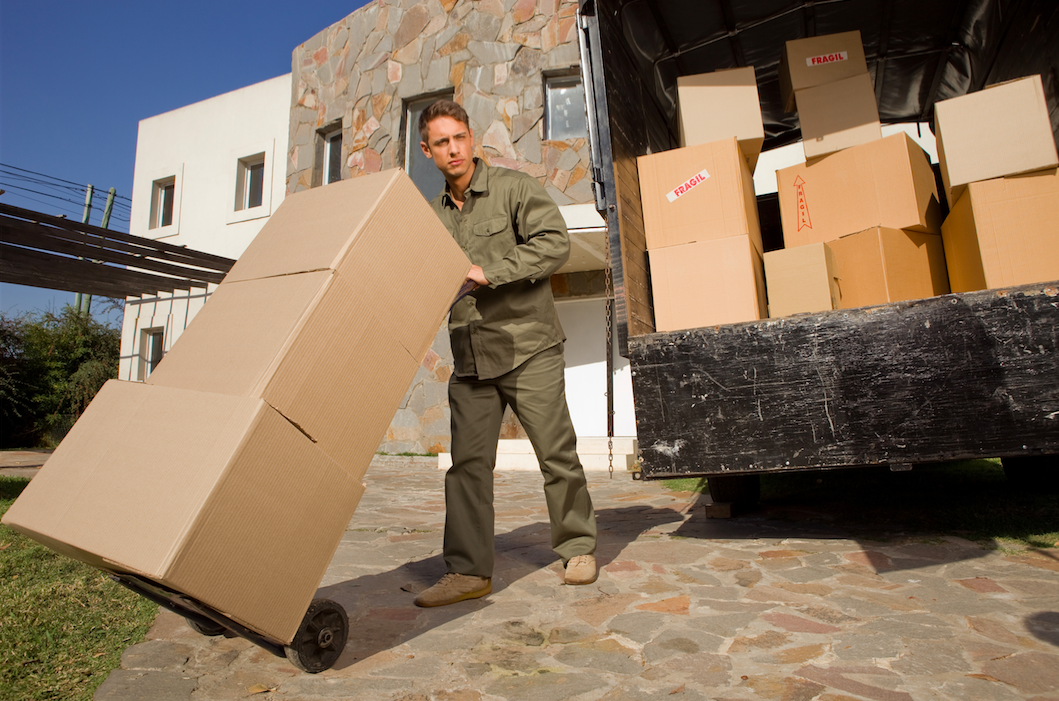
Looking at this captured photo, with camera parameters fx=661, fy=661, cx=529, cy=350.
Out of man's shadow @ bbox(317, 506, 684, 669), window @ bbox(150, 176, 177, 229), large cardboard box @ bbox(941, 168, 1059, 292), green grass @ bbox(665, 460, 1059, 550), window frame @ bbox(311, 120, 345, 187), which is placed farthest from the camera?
window @ bbox(150, 176, 177, 229)

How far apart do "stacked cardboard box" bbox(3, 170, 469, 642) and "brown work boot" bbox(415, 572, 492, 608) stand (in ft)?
2.65

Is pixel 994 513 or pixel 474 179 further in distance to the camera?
pixel 994 513

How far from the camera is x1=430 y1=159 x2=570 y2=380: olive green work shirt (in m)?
2.58

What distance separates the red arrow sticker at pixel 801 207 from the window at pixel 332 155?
394 inches

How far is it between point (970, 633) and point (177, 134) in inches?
648

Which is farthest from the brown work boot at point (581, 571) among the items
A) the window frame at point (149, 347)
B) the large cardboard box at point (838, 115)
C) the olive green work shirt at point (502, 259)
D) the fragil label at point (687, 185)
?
the window frame at point (149, 347)

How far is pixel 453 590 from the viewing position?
7.95 ft

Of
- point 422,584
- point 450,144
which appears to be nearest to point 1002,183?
point 450,144

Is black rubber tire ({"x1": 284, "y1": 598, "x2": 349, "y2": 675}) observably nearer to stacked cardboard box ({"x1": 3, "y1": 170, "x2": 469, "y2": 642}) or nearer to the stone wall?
stacked cardboard box ({"x1": 3, "y1": 170, "x2": 469, "y2": 642})

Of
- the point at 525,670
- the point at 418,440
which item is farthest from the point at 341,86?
the point at 525,670

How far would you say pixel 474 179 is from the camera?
2.72 meters

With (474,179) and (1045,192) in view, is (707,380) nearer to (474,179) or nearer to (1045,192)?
(474,179)

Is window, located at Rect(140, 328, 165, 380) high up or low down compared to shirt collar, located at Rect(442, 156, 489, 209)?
up

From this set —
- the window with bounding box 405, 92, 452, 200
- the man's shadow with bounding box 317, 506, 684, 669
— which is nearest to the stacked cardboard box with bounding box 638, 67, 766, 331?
the man's shadow with bounding box 317, 506, 684, 669
